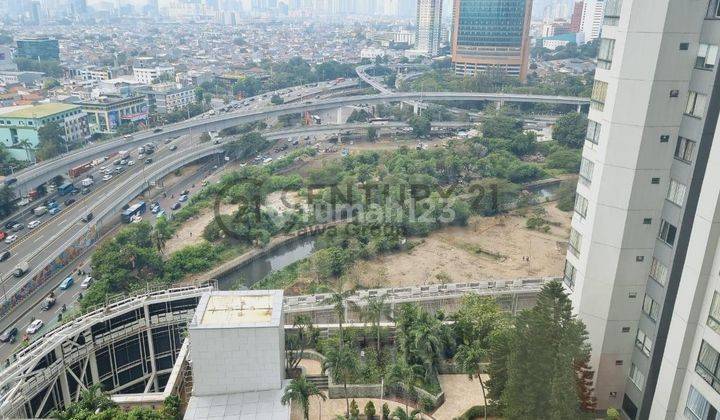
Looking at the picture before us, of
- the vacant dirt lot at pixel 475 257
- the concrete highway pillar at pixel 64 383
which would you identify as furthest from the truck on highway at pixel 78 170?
the concrete highway pillar at pixel 64 383

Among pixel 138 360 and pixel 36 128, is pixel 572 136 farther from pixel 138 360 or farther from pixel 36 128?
pixel 36 128

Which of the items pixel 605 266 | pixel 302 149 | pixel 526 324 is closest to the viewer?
pixel 526 324

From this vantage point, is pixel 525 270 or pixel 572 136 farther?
pixel 572 136

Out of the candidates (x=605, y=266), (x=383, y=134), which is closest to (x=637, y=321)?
(x=605, y=266)

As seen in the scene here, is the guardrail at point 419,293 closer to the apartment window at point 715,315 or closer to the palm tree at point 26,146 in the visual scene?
the apartment window at point 715,315

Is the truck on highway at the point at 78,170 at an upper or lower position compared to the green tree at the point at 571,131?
lower

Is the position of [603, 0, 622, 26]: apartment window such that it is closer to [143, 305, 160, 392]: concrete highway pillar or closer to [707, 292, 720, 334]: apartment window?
[707, 292, 720, 334]: apartment window
